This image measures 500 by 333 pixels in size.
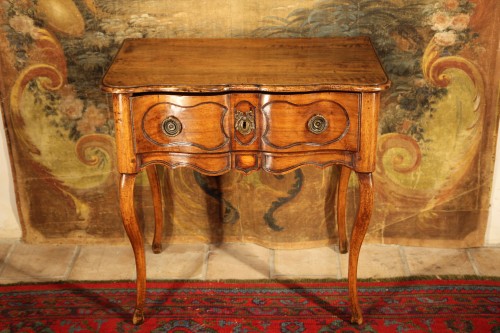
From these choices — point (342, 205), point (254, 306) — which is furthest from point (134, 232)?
point (342, 205)

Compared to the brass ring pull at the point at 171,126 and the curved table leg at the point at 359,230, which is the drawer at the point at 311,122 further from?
the brass ring pull at the point at 171,126

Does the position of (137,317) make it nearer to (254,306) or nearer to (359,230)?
(254,306)

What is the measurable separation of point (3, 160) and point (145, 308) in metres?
0.94

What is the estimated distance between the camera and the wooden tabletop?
7.13 ft

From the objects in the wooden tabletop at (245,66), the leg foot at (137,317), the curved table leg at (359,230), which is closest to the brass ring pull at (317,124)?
the wooden tabletop at (245,66)

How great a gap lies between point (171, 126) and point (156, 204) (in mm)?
781

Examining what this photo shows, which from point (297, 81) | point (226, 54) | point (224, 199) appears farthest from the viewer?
point (224, 199)

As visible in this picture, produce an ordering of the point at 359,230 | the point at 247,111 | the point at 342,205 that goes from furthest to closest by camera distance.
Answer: the point at 342,205 → the point at 359,230 → the point at 247,111

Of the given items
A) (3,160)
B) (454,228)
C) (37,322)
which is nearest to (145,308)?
(37,322)

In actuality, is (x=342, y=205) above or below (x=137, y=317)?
above

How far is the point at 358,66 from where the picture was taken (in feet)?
7.53

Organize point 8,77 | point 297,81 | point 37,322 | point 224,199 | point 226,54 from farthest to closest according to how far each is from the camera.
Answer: point 224,199 < point 8,77 < point 37,322 < point 226,54 < point 297,81

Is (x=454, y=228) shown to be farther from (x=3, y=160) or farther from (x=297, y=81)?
(x=3, y=160)

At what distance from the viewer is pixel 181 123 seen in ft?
7.37
